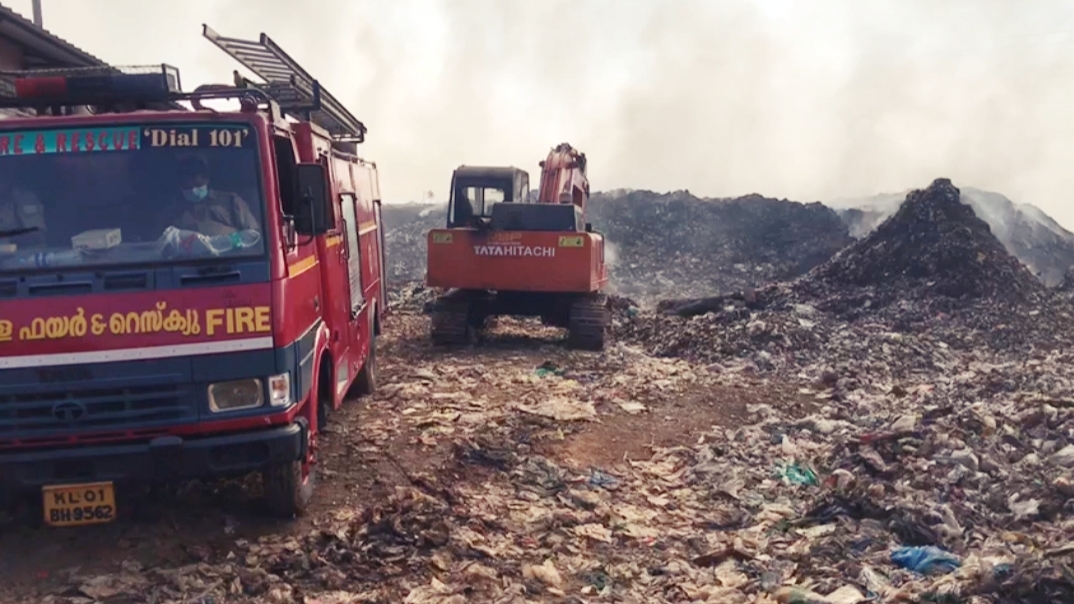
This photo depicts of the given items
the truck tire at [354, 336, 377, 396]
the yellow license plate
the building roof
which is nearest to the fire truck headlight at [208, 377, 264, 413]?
the yellow license plate

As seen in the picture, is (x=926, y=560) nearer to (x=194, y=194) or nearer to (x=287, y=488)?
(x=287, y=488)

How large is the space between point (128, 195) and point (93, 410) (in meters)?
1.20

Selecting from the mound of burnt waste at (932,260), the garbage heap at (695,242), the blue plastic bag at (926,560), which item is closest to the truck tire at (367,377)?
the blue plastic bag at (926,560)

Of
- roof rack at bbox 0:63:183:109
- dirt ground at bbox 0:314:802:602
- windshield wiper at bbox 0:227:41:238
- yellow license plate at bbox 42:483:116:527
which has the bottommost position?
dirt ground at bbox 0:314:802:602

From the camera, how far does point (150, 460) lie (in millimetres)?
4535

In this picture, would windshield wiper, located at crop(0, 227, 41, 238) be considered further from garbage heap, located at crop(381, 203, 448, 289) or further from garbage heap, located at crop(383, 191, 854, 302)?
garbage heap, located at crop(383, 191, 854, 302)

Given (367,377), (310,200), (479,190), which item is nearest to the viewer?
(310,200)

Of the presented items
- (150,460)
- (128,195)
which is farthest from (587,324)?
(150,460)

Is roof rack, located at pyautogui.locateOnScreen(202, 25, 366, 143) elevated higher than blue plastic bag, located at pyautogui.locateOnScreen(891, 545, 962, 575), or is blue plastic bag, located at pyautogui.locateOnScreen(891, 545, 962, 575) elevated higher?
roof rack, located at pyautogui.locateOnScreen(202, 25, 366, 143)

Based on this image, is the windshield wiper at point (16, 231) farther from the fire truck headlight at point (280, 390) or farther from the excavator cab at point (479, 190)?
the excavator cab at point (479, 190)

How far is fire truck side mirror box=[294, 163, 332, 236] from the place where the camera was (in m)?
5.18

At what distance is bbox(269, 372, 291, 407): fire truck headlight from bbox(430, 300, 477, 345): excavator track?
7807mm

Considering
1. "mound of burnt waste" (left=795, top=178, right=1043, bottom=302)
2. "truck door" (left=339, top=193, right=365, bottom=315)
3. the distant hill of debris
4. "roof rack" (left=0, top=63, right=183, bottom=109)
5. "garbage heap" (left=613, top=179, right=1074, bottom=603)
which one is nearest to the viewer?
"garbage heap" (left=613, top=179, right=1074, bottom=603)

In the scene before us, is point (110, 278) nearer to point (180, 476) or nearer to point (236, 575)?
point (180, 476)
